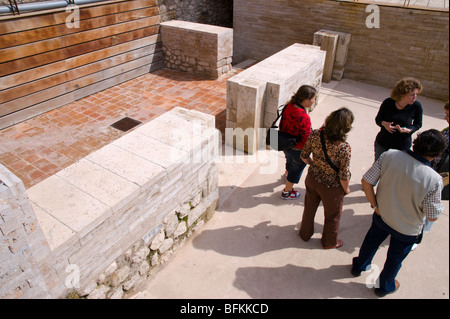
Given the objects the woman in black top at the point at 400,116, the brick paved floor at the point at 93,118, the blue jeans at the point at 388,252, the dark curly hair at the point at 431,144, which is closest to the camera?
the dark curly hair at the point at 431,144

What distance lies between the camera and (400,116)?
12.8 ft

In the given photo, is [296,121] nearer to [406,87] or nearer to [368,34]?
[406,87]

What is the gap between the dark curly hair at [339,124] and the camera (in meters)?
3.04

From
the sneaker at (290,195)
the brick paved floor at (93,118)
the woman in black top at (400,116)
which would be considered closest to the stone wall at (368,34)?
the brick paved floor at (93,118)

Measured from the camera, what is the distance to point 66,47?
663 centimetres

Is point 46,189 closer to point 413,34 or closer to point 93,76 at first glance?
point 93,76

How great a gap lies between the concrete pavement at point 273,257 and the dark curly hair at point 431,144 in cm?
76

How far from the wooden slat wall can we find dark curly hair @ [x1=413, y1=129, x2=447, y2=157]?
6526 millimetres

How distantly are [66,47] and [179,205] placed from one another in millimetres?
4939

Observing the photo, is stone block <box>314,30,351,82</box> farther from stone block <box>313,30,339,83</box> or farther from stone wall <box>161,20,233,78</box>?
stone wall <box>161,20,233,78</box>

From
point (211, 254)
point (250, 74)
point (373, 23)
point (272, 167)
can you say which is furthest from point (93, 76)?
point (373, 23)

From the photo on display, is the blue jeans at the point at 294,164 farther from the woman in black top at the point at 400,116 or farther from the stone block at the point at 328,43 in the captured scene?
the stone block at the point at 328,43

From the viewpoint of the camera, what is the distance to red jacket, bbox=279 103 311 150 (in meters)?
3.95

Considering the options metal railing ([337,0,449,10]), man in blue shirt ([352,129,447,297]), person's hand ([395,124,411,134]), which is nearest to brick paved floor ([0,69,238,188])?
person's hand ([395,124,411,134])
